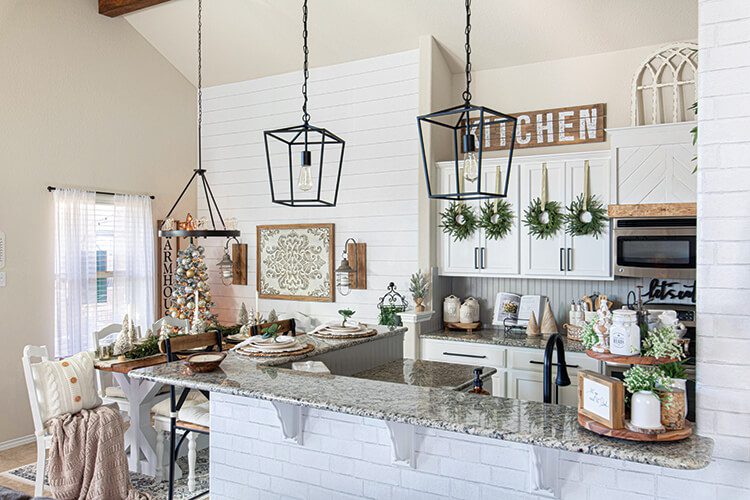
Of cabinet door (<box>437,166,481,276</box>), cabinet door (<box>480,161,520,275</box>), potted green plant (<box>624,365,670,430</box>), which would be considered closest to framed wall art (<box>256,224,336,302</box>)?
cabinet door (<box>437,166,481,276</box>)

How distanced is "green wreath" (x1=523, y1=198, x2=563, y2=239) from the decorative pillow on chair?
336cm

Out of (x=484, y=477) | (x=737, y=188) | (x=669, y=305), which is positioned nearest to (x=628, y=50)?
(x=669, y=305)

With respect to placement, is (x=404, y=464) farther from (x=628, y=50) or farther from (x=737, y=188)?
(x=628, y=50)

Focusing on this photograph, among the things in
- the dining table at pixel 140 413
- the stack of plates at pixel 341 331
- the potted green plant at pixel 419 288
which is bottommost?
the dining table at pixel 140 413

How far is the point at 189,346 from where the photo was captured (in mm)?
3385

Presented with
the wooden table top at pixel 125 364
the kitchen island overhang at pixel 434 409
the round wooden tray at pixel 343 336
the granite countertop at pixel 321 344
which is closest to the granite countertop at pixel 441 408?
the kitchen island overhang at pixel 434 409

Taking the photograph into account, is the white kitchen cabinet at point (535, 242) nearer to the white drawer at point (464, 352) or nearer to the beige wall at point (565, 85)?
the beige wall at point (565, 85)

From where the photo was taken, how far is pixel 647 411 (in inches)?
66.3

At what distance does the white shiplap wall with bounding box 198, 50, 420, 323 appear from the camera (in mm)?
5453

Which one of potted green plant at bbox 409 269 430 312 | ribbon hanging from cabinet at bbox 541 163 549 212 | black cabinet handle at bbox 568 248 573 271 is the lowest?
potted green plant at bbox 409 269 430 312

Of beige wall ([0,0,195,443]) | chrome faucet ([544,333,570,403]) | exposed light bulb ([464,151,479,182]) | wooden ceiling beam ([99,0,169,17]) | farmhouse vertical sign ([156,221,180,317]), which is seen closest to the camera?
exposed light bulb ([464,151,479,182])

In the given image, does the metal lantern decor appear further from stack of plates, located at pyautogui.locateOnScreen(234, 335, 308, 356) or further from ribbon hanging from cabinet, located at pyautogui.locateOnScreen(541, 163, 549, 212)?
stack of plates, located at pyautogui.locateOnScreen(234, 335, 308, 356)

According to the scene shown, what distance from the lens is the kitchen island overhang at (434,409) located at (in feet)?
5.45

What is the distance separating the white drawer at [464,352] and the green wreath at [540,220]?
974mm
